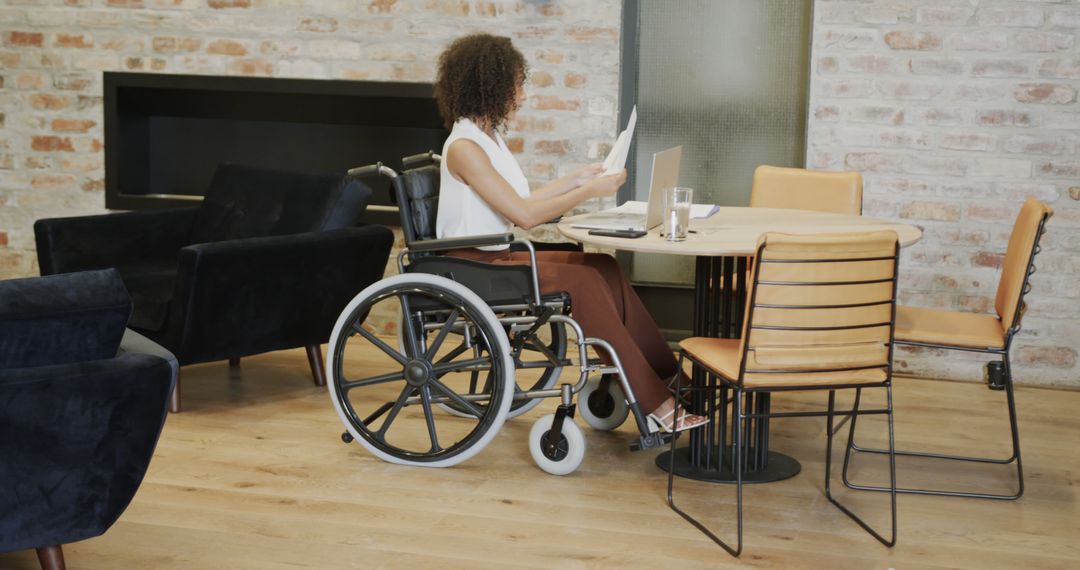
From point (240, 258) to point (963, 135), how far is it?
107 inches

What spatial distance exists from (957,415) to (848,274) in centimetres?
167

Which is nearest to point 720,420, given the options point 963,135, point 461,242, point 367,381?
point 461,242

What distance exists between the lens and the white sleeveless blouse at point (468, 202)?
3391 mm

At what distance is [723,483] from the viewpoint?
325 cm

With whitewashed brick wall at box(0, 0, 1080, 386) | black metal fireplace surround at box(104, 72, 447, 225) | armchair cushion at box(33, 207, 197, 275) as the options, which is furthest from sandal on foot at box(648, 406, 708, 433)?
armchair cushion at box(33, 207, 197, 275)

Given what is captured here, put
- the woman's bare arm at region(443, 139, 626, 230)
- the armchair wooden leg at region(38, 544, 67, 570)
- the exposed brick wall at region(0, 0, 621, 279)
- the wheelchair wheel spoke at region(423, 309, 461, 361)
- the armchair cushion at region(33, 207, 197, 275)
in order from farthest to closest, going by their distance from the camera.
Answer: the exposed brick wall at region(0, 0, 621, 279) < the armchair cushion at region(33, 207, 197, 275) < the woman's bare arm at region(443, 139, 626, 230) < the wheelchair wheel spoke at region(423, 309, 461, 361) < the armchair wooden leg at region(38, 544, 67, 570)

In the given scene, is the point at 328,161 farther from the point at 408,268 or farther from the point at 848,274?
the point at 848,274

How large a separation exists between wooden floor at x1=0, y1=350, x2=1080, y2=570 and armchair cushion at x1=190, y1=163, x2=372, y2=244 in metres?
0.71

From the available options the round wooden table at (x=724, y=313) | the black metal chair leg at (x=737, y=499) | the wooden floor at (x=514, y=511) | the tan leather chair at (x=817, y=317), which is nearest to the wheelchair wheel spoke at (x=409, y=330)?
the wooden floor at (x=514, y=511)

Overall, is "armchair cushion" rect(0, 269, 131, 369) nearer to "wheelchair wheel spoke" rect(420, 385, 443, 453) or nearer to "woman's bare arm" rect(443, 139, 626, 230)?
"wheelchair wheel spoke" rect(420, 385, 443, 453)

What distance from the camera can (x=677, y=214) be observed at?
3.08 meters

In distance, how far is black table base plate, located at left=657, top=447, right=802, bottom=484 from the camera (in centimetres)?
328

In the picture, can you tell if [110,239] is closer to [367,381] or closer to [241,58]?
[241,58]

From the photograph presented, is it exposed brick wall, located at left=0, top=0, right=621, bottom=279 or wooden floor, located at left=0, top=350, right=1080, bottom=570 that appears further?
exposed brick wall, located at left=0, top=0, right=621, bottom=279
